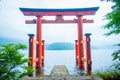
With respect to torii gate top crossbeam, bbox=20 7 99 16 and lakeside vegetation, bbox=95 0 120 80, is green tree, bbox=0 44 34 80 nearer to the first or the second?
lakeside vegetation, bbox=95 0 120 80

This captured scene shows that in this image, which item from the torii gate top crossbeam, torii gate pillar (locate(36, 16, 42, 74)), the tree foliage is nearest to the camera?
the tree foliage

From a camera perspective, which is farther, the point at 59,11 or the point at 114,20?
the point at 59,11

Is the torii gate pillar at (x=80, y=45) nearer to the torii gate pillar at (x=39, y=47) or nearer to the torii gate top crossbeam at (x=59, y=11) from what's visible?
the torii gate top crossbeam at (x=59, y=11)

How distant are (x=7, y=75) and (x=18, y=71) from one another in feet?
0.90

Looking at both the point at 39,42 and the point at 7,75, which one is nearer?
the point at 7,75

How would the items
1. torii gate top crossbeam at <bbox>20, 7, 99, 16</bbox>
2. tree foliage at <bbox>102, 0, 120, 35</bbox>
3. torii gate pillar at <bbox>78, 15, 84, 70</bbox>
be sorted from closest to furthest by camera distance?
1. tree foliage at <bbox>102, 0, 120, 35</bbox>
2. torii gate pillar at <bbox>78, 15, 84, 70</bbox>
3. torii gate top crossbeam at <bbox>20, 7, 99, 16</bbox>

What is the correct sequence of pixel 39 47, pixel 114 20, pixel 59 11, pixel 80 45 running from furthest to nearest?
pixel 59 11
pixel 80 45
pixel 39 47
pixel 114 20

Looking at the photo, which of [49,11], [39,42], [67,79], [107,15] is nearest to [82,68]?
[39,42]

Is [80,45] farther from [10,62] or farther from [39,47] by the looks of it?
Answer: [10,62]

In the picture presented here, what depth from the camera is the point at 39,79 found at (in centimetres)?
410

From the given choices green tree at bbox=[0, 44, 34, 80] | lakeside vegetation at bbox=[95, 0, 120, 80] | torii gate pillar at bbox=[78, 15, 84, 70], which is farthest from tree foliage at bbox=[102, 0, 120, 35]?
torii gate pillar at bbox=[78, 15, 84, 70]

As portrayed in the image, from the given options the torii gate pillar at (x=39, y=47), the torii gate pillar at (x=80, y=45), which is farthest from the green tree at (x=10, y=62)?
the torii gate pillar at (x=80, y=45)

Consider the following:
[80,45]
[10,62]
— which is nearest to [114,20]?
[10,62]

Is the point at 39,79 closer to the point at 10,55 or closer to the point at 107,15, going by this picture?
the point at 10,55
